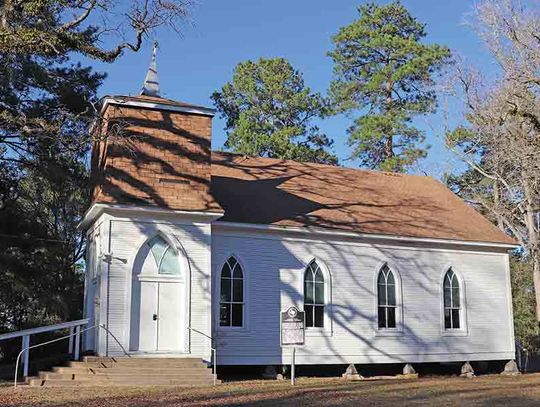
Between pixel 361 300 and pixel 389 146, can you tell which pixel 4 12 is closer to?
pixel 361 300

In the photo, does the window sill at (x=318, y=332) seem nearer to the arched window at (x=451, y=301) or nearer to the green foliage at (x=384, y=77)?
the arched window at (x=451, y=301)

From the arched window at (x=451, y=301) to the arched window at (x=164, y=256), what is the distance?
Result: 10206 millimetres

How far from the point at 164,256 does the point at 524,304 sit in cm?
2720

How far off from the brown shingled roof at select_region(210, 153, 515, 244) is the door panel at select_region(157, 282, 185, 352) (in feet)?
9.46

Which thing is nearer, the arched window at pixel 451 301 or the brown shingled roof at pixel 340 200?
the brown shingled roof at pixel 340 200

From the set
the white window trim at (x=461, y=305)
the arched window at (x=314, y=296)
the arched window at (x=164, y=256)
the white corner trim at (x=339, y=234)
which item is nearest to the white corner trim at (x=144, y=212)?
the arched window at (x=164, y=256)

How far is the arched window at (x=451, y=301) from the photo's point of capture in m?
24.4

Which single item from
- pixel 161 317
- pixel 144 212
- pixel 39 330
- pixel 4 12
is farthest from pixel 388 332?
pixel 4 12

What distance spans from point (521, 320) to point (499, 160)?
57.0 ft

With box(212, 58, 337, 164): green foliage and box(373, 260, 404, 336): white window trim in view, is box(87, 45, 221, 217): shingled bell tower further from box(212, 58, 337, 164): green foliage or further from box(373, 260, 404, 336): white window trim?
box(212, 58, 337, 164): green foliage

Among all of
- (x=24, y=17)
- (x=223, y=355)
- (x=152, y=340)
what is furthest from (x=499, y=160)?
(x=24, y=17)

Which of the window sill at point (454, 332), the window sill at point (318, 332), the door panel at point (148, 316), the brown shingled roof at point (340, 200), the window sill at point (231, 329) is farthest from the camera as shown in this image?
the window sill at point (454, 332)

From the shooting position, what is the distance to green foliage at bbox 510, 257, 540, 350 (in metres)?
38.2

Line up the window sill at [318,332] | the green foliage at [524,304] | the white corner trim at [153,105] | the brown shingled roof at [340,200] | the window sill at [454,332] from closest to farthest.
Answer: the white corner trim at [153,105] < the window sill at [318,332] < the brown shingled roof at [340,200] < the window sill at [454,332] < the green foliage at [524,304]
